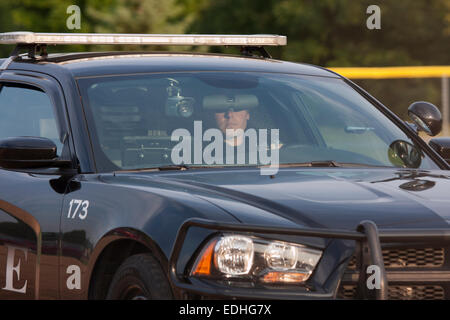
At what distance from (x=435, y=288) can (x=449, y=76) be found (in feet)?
49.5

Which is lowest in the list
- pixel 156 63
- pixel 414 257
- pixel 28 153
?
pixel 414 257

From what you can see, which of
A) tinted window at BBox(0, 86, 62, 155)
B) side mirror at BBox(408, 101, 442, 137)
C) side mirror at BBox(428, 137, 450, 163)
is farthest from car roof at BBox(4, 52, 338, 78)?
side mirror at BBox(428, 137, 450, 163)

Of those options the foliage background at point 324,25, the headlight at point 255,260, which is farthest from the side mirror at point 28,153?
the foliage background at point 324,25

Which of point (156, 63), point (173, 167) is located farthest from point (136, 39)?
point (173, 167)

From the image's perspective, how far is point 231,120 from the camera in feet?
17.8

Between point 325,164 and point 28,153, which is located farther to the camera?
point 325,164

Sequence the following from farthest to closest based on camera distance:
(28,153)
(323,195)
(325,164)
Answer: (325,164)
(28,153)
(323,195)

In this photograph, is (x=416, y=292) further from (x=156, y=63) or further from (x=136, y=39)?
(x=136, y=39)

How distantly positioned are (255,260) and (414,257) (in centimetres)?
58

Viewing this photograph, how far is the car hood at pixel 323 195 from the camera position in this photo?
411 centimetres

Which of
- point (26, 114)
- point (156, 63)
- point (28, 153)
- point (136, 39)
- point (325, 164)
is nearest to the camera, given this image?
point (28, 153)

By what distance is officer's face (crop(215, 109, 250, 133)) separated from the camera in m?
5.38

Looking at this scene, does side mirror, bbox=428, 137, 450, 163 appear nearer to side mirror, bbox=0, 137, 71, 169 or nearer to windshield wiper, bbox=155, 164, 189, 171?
windshield wiper, bbox=155, 164, 189, 171
